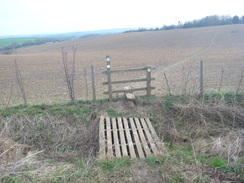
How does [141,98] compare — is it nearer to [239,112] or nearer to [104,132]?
[104,132]

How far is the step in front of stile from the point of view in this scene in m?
4.95

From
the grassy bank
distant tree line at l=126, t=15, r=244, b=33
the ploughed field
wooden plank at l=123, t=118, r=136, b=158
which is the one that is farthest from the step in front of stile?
distant tree line at l=126, t=15, r=244, b=33

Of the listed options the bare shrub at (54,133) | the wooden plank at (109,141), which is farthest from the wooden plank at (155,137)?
the bare shrub at (54,133)

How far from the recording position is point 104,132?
6082 mm

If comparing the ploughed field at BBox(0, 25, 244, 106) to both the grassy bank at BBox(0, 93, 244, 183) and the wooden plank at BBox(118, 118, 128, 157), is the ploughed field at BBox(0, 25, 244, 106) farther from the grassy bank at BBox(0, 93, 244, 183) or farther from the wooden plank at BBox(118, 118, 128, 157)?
the wooden plank at BBox(118, 118, 128, 157)

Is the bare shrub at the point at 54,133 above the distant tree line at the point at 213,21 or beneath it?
beneath

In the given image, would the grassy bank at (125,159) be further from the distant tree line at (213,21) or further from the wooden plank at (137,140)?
the distant tree line at (213,21)

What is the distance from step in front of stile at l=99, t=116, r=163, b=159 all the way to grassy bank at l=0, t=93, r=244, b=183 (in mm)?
282

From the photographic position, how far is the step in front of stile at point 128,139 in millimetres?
4949

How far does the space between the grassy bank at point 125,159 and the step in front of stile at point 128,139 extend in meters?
0.28

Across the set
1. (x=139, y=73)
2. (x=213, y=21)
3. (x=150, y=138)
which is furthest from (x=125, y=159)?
(x=213, y=21)

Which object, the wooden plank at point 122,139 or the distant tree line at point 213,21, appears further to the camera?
the distant tree line at point 213,21

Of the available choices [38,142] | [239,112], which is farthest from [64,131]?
[239,112]

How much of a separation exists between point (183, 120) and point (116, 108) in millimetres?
2257
